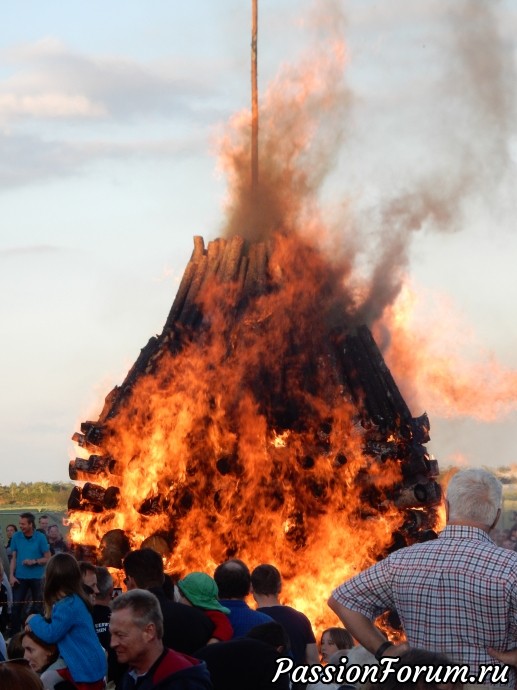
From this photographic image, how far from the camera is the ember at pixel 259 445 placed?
59.5 ft

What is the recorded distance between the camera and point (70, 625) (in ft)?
27.2

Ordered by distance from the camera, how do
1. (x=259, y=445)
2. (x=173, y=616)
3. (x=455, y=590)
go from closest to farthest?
(x=455, y=590) → (x=173, y=616) → (x=259, y=445)

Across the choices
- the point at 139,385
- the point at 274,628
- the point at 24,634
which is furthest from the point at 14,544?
the point at 274,628

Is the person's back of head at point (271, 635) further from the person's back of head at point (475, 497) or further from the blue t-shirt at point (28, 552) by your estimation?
the blue t-shirt at point (28, 552)

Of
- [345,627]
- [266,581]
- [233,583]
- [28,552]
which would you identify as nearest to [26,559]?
[28,552]

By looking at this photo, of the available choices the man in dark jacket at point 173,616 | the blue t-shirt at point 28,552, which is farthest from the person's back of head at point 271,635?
the blue t-shirt at point 28,552

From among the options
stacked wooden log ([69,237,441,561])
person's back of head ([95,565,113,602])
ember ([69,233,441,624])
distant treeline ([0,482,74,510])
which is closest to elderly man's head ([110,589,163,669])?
person's back of head ([95,565,113,602])

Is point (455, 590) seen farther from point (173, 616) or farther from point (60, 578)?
point (60, 578)

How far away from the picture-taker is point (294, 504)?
18.5 meters

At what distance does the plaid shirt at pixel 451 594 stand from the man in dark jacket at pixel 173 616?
239 centimetres

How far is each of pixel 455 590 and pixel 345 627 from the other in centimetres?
91

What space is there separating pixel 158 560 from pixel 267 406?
10478 millimetres

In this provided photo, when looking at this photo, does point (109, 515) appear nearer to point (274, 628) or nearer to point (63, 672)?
point (63, 672)

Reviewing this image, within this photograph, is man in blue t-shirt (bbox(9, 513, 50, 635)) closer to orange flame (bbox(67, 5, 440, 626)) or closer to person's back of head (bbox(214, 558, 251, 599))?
orange flame (bbox(67, 5, 440, 626))
